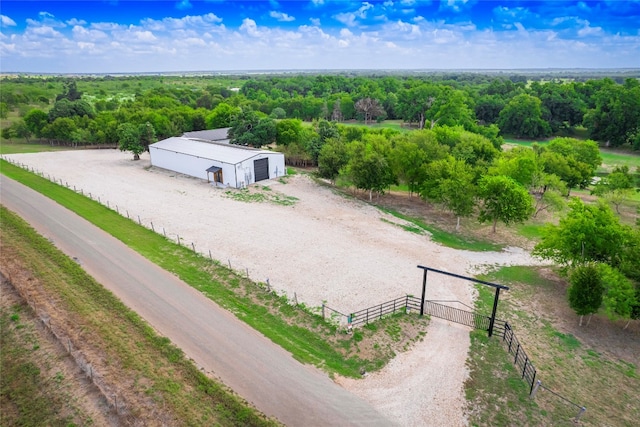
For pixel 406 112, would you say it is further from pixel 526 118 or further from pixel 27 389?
pixel 27 389

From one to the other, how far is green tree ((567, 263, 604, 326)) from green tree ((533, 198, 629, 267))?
304cm

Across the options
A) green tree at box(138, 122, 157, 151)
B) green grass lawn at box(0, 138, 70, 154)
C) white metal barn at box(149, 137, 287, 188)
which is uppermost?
green tree at box(138, 122, 157, 151)

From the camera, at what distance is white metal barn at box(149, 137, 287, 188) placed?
4272 cm

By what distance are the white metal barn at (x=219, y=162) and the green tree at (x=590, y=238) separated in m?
30.0

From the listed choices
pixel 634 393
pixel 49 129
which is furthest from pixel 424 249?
pixel 49 129

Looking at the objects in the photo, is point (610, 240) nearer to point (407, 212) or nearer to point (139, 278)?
point (407, 212)

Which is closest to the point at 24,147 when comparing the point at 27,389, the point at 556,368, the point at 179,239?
the point at 179,239

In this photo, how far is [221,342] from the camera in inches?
681

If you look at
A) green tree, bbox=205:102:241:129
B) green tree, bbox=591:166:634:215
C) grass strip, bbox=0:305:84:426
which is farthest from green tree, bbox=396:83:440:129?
grass strip, bbox=0:305:84:426

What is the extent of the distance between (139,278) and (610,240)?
27.0 metres

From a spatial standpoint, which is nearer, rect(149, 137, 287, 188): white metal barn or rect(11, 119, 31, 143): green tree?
rect(149, 137, 287, 188): white metal barn

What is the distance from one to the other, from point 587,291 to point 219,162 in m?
35.2

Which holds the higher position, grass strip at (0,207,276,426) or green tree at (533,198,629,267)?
green tree at (533,198,629,267)

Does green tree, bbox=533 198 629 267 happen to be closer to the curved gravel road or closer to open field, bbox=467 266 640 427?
open field, bbox=467 266 640 427
